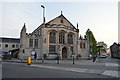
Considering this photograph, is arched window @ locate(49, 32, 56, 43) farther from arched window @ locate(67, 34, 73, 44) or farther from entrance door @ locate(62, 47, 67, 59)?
arched window @ locate(67, 34, 73, 44)

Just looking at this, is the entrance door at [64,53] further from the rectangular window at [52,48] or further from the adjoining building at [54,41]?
A: the rectangular window at [52,48]

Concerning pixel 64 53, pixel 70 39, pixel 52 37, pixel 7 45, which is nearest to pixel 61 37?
pixel 52 37

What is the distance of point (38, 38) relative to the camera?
44219 millimetres

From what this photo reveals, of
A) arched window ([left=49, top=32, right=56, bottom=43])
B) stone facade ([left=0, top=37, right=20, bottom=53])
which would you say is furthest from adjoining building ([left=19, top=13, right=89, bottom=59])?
stone facade ([left=0, top=37, right=20, bottom=53])

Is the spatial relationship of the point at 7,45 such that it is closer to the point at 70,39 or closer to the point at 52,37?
the point at 52,37

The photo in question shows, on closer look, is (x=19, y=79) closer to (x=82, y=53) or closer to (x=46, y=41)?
(x=46, y=41)

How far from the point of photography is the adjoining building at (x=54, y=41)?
42094mm

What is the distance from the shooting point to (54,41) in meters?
44.9

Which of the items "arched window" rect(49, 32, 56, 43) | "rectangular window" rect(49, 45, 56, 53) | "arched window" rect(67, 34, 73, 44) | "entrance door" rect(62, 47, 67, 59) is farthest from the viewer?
"arched window" rect(67, 34, 73, 44)

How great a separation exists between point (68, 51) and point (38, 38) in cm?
1122

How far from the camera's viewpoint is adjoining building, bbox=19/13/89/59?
4209cm

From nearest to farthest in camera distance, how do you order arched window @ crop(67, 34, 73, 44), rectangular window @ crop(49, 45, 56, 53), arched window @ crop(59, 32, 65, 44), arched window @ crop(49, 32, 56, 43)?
rectangular window @ crop(49, 45, 56, 53) < arched window @ crop(49, 32, 56, 43) < arched window @ crop(59, 32, 65, 44) < arched window @ crop(67, 34, 73, 44)

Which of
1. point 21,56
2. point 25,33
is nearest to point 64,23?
point 25,33

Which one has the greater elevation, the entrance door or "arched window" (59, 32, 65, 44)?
"arched window" (59, 32, 65, 44)
